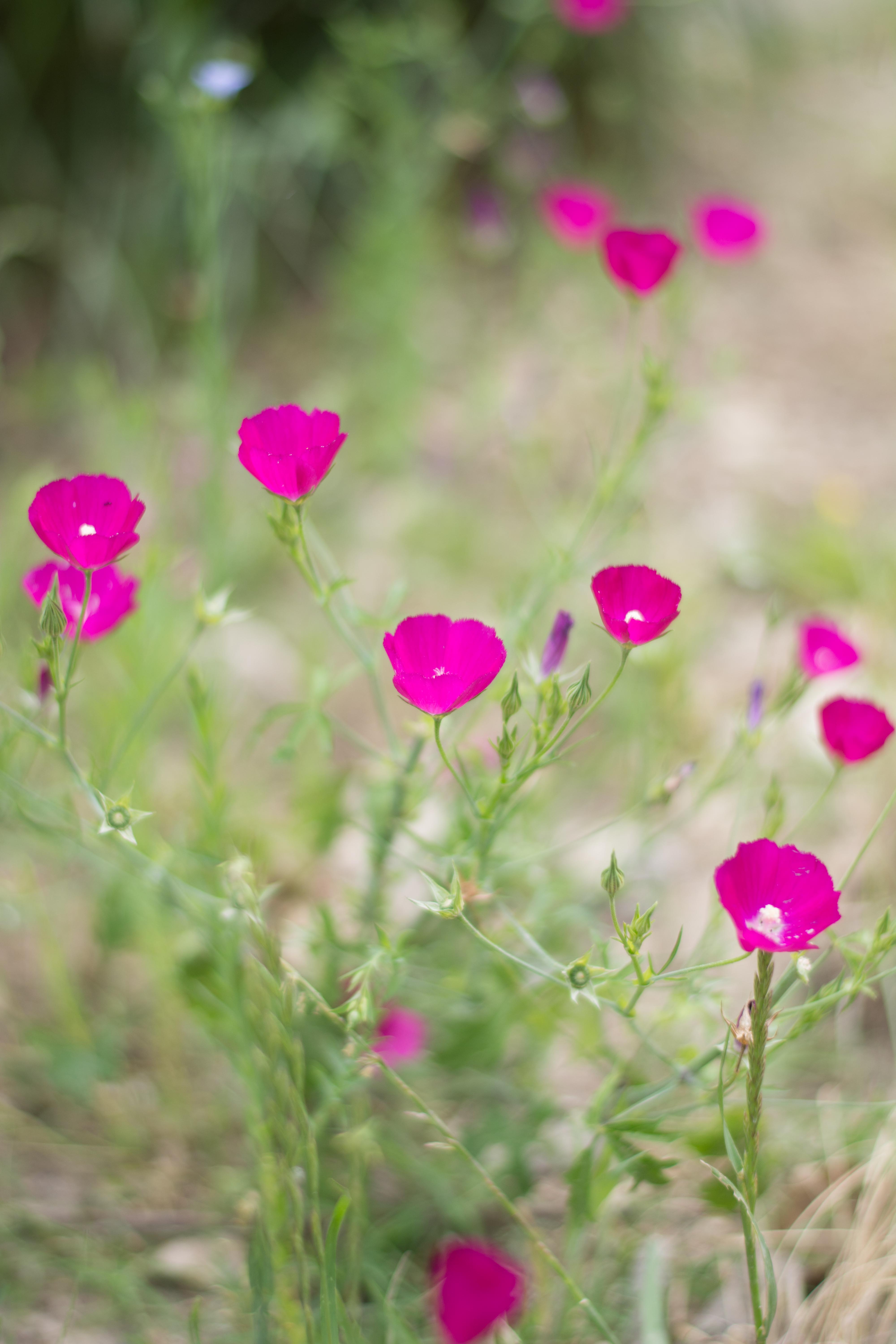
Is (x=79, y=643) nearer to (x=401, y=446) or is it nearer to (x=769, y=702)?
(x=769, y=702)

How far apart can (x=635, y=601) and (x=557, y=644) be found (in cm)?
14

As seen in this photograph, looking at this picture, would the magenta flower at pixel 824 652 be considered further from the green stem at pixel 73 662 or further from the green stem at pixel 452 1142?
the green stem at pixel 73 662

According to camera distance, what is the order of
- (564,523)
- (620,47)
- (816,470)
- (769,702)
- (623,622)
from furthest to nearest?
(620,47)
(816,470)
(564,523)
(769,702)
(623,622)

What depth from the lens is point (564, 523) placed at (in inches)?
79.2

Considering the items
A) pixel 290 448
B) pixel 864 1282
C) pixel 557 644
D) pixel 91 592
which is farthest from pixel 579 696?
pixel 864 1282

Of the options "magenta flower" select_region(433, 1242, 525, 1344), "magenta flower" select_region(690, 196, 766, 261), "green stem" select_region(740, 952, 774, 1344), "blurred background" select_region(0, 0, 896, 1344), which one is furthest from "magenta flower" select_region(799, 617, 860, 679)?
"magenta flower" select_region(690, 196, 766, 261)

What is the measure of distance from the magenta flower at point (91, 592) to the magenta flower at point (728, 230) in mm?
1046

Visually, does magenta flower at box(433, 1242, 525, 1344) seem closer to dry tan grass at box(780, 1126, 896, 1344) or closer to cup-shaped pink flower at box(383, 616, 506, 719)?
dry tan grass at box(780, 1126, 896, 1344)

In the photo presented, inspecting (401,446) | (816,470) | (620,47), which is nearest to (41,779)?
(401,446)

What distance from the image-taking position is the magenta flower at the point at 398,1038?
117 cm

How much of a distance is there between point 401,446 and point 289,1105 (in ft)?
5.79

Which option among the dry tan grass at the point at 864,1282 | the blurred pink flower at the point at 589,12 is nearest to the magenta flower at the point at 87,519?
the dry tan grass at the point at 864,1282

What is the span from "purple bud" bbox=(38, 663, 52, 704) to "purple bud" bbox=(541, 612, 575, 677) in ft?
1.45

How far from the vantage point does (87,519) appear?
0.78 metres
